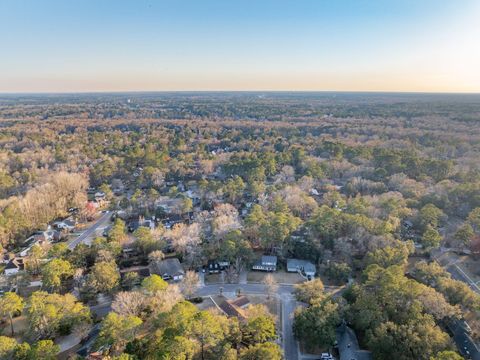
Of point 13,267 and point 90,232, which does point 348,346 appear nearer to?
point 13,267

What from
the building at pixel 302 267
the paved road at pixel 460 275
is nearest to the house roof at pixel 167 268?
the building at pixel 302 267

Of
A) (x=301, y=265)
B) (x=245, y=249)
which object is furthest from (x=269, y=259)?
(x=301, y=265)

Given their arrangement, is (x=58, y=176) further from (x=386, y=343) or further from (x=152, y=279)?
(x=386, y=343)

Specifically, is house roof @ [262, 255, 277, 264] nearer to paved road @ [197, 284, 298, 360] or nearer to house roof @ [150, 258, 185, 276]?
paved road @ [197, 284, 298, 360]

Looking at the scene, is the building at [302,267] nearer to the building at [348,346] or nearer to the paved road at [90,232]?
the building at [348,346]

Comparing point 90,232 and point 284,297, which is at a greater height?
point 90,232

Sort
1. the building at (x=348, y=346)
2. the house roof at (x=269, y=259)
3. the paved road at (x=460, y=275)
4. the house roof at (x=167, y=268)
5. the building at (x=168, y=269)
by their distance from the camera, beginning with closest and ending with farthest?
1. the building at (x=348, y=346)
2. the paved road at (x=460, y=275)
3. the building at (x=168, y=269)
4. the house roof at (x=167, y=268)
5. the house roof at (x=269, y=259)
